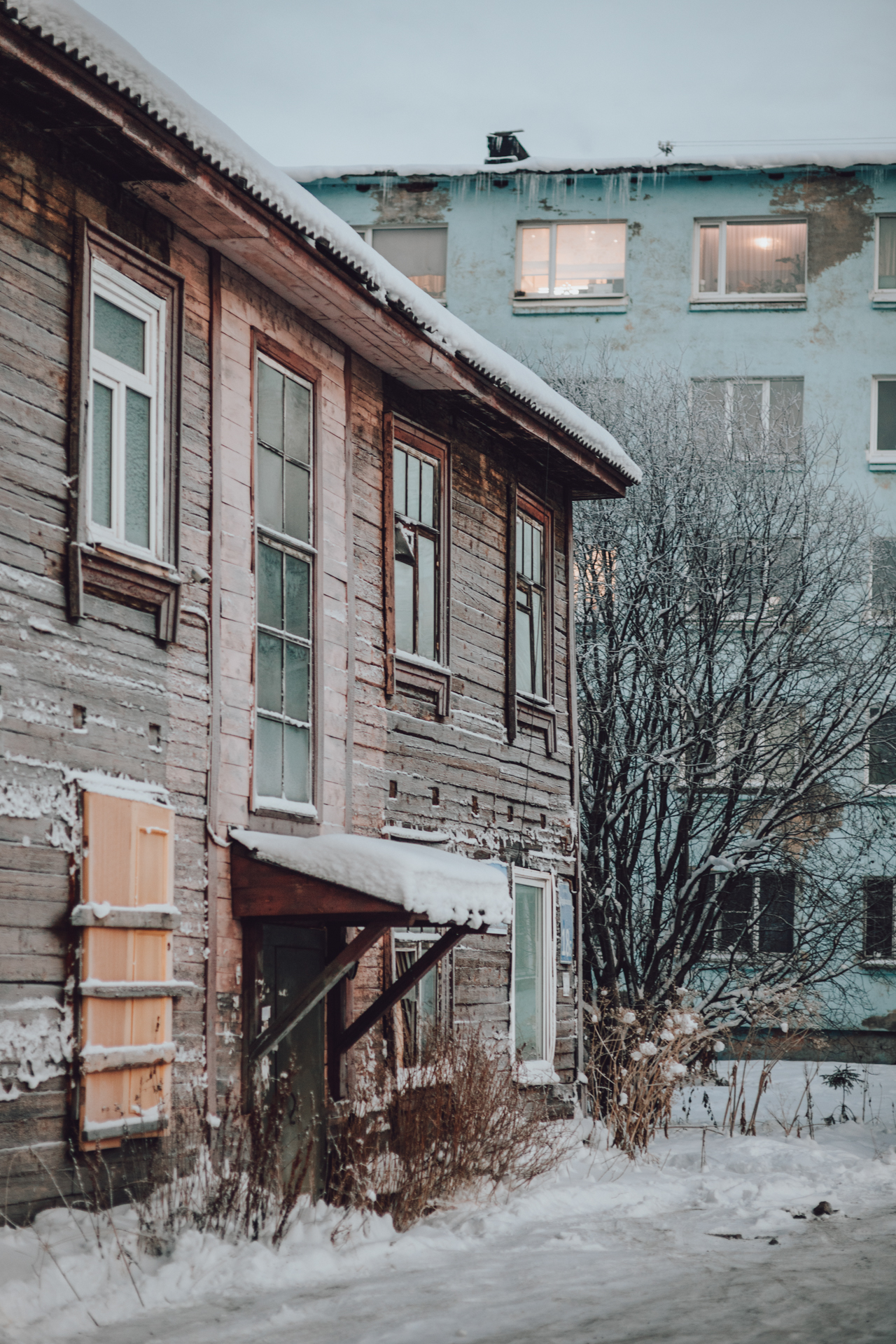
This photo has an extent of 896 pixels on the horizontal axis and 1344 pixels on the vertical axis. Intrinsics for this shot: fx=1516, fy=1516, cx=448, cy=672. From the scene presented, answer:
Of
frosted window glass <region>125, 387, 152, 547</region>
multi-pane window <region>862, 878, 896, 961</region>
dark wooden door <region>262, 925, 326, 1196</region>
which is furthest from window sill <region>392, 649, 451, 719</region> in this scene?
multi-pane window <region>862, 878, 896, 961</region>

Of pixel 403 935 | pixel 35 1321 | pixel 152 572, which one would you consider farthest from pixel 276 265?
pixel 35 1321

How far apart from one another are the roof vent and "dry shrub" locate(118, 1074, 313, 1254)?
23759 millimetres

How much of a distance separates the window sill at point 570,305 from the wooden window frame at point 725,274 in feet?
4.14

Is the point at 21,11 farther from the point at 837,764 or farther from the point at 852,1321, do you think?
the point at 837,764

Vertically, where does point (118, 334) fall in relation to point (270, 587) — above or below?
above

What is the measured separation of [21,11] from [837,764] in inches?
540

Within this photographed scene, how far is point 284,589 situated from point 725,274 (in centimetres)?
1930

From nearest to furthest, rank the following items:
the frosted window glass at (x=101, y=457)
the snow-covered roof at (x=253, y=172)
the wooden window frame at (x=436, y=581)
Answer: the snow-covered roof at (x=253, y=172) < the frosted window glass at (x=101, y=457) < the wooden window frame at (x=436, y=581)

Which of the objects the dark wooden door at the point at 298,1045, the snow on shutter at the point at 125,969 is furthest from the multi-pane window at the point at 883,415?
the snow on shutter at the point at 125,969

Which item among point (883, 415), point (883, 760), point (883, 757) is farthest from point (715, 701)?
point (883, 415)

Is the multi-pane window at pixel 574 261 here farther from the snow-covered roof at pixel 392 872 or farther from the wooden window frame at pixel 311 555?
the snow-covered roof at pixel 392 872

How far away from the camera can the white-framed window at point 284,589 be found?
927 cm

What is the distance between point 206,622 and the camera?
28.3 feet

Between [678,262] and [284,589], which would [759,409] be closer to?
[678,262]
